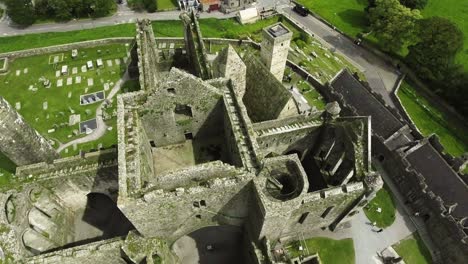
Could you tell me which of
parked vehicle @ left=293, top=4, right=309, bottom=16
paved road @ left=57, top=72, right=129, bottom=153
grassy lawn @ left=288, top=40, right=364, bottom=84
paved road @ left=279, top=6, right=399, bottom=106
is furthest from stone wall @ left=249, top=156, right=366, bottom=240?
parked vehicle @ left=293, top=4, right=309, bottom=16

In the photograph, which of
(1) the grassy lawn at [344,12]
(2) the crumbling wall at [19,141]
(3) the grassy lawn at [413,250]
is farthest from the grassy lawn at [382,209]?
(1) the grassy lawn at [344,12]

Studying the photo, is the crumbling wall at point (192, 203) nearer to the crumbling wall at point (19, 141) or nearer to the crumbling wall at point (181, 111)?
the crumbling wall at point (181, 111)

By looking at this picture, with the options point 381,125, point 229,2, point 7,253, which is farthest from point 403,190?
point 229,2

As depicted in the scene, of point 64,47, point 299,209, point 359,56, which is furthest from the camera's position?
point 359,56

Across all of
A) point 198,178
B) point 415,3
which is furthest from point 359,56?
point 198,178

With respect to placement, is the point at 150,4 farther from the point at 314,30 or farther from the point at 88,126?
the point at 88,126

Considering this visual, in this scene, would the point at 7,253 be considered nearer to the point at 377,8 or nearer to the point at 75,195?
the point at 75,195
